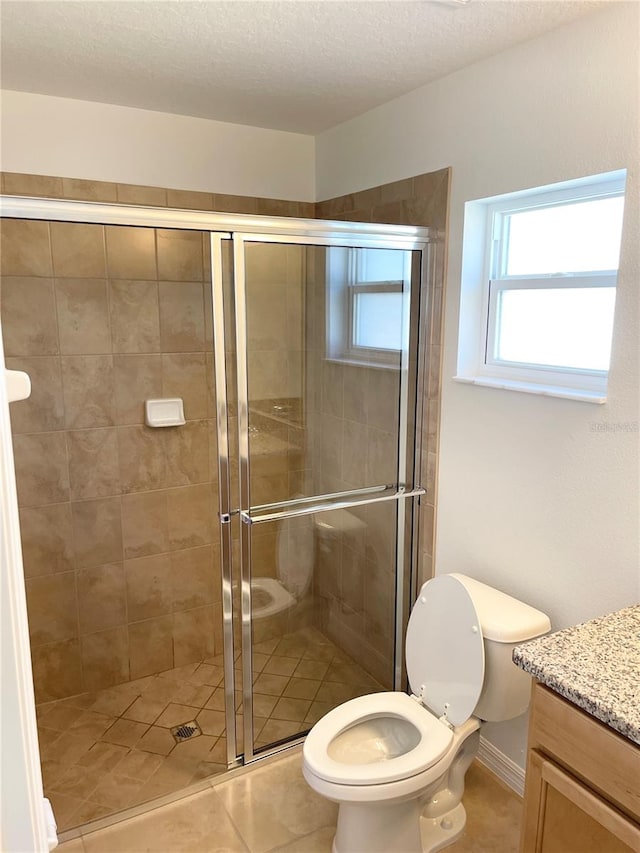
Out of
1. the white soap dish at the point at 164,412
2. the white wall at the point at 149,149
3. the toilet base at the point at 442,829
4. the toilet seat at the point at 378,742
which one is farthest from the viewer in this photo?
the white soap dish at the point at 164,412

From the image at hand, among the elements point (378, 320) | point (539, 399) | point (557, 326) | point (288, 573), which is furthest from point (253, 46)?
point (288, 573)

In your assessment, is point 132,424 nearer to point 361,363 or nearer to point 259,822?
point 361,363

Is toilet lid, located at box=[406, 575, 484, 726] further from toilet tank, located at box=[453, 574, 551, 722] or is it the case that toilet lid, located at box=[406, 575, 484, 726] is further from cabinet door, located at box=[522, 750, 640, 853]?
cabinet door, located at box=[522, 750, 640, 853]

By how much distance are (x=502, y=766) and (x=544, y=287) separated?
5.42 ft

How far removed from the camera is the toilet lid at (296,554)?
7.46 feet

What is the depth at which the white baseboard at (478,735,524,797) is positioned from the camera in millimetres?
2113

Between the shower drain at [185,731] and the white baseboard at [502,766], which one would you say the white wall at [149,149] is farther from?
the white baseboard at [502,766]

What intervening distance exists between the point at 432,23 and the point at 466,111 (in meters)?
0.43

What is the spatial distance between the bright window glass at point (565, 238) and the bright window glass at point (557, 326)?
73 mm

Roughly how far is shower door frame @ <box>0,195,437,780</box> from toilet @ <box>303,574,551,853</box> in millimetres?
442

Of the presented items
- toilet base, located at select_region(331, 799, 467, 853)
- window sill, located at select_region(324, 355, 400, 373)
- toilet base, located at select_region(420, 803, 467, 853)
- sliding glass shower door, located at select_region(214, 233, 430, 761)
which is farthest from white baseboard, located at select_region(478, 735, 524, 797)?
window sill, located at select_region(324, 355, 400, 373)

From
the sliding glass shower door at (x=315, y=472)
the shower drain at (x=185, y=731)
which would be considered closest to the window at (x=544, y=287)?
the sliding glass shower door at (x=315, y=472)

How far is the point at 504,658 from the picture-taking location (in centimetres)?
181

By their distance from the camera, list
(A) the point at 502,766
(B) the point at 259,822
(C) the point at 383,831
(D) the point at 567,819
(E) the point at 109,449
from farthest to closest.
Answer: (E) the point at 109,449
(A) the point at 502,766
(B) the point at 259,822
(C) the point at 383,831
(D) the point at 567,819
